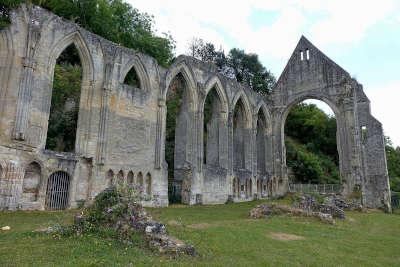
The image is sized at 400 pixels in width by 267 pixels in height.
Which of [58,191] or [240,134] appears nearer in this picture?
[58,191]

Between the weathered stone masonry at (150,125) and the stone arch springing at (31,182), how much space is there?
4cm

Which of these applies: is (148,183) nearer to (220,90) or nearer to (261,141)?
(220,90)

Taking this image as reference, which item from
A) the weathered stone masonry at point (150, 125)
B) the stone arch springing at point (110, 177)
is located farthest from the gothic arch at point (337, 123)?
the stone arch springing at point (110, 177)

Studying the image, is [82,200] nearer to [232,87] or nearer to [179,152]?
[179,152]

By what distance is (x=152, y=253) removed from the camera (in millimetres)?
6465

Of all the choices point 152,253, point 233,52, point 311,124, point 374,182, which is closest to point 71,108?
point 152,253

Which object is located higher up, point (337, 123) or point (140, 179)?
point (337, 123)

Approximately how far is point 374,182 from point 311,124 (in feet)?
58.7

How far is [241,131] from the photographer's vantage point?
89.6 feet

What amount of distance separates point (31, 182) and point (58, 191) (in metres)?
1.22

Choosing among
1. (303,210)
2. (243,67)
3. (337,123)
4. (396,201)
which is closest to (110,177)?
(303,210)

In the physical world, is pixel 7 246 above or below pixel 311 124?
below

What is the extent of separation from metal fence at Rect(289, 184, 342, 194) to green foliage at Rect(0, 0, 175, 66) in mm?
15874

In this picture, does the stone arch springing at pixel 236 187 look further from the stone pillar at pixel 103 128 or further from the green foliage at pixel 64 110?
the green foliage at pixel 64 110
